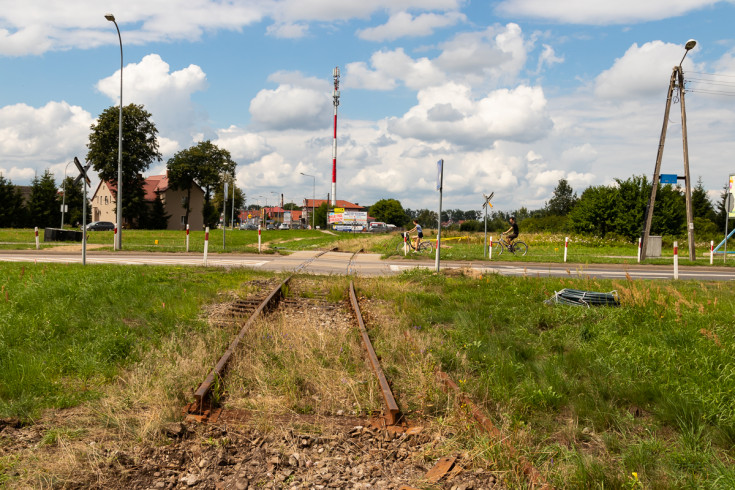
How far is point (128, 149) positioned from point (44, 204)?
535 inches

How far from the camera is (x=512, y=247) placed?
25688 millimetres

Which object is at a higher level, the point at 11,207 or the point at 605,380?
the point at 11,207

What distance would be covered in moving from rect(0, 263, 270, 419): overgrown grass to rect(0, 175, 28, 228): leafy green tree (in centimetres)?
6509

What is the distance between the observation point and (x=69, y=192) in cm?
7344

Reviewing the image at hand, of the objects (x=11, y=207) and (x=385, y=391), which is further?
(x=11, y=207)

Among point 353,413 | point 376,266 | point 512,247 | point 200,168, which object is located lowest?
point 353,413

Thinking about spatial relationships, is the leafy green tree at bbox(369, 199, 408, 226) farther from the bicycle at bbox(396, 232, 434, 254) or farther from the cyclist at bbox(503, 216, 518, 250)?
the cyclist at bbox(503, 216, 518, 250)

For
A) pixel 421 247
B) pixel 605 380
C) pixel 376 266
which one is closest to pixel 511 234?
pixel 421 247

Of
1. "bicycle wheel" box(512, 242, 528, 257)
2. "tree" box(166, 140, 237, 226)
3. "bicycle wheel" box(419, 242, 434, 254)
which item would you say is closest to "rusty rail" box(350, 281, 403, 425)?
"bicycle wheel" box(419, 242, 434, 254)

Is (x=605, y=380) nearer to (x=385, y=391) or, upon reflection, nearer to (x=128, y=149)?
(x=385, y=391)

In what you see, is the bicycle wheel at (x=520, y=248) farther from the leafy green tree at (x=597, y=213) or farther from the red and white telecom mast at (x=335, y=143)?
the red and white telecom mast at (x=335, y=143)

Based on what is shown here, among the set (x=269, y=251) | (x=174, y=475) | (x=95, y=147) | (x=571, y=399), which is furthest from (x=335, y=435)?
(x=95, y=147)

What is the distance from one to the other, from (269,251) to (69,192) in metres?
60.3

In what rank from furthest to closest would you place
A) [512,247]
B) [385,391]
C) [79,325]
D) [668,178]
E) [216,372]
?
[512,247] < [668,178] < [79,325] < [216,372] < [385,391]
